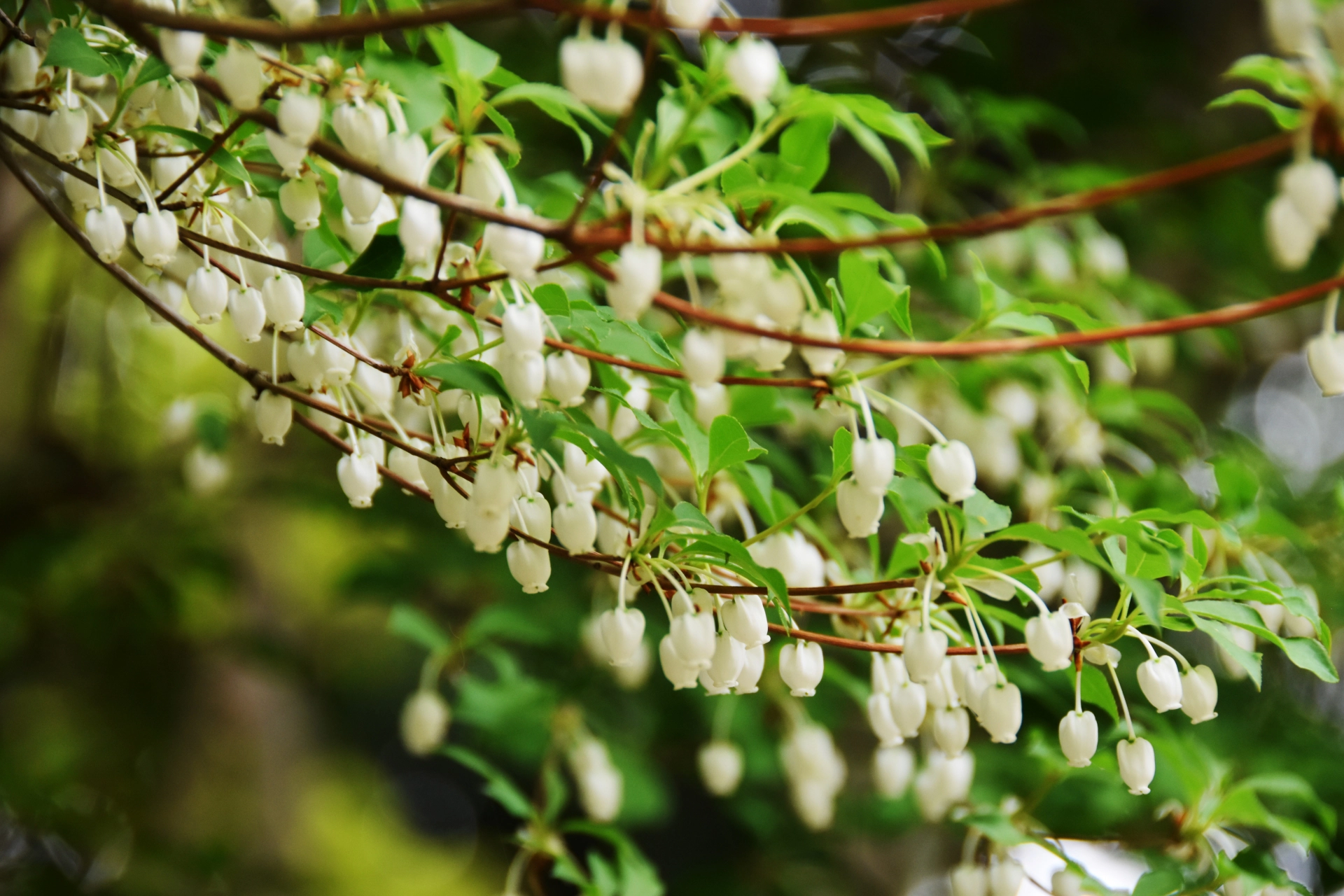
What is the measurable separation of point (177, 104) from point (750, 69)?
0.65 meters

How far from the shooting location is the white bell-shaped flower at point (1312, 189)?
2.52ft

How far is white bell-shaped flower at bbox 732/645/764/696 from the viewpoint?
110 centimetres

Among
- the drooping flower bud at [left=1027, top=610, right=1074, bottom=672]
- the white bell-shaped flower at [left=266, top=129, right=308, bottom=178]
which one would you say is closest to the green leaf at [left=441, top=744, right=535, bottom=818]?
the drooping flower bud at [left=1027, top=610, right=1074, bottom=672]

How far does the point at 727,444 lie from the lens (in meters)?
1.05

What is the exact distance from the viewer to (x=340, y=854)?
524cm

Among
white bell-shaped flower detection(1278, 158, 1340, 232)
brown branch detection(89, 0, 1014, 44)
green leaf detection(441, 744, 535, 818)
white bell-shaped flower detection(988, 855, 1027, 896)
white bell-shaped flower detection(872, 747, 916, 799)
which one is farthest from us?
white bell-shaped flower detection(872, 747, 916, 799)

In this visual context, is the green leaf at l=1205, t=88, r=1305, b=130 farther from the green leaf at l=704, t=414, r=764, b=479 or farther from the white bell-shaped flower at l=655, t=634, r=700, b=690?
the white bell-shaped flower at l=655, t=634, r=700, b=690

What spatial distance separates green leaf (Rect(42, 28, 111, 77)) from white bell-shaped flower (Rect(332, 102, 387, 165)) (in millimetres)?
259

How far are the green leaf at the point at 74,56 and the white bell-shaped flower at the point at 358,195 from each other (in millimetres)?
275

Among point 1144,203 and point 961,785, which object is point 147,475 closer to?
point 961,785

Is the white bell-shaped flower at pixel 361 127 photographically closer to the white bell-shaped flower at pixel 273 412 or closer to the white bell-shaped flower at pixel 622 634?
the white bell-shaped flower at pixel 273 412

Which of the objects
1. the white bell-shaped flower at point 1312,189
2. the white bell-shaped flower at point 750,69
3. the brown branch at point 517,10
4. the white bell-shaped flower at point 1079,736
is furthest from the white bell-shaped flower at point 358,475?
the white bell-shaped flower at point 1312,189

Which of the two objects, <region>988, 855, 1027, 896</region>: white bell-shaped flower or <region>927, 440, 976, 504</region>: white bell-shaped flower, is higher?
<region>927, 440, 976, 504</region>: white bell-shaped flower

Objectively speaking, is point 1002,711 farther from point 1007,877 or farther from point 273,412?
point 273,412
